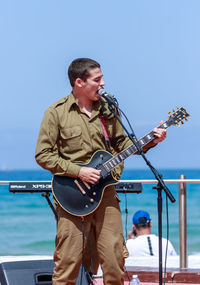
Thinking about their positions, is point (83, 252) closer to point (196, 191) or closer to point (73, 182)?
point (73, 182)

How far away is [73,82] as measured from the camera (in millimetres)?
4355

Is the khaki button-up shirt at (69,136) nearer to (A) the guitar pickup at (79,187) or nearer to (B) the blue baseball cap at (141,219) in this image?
(A) the guitar pickup at (79,187)

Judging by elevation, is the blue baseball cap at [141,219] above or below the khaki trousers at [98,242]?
above

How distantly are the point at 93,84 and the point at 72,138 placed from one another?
0.37 meters

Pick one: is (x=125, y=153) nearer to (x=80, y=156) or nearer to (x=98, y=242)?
(x=80, y=156)

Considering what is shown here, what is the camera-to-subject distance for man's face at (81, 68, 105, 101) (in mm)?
4258

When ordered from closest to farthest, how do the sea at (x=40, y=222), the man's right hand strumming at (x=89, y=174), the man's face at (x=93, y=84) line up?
the man's right hand strumming at (x=89, y=174)
the man's face at (x=93, y=84)
the sea at (x=40, y=222)

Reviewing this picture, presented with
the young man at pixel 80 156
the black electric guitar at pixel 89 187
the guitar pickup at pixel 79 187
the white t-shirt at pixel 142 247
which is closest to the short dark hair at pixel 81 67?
the young man at pixel 80 156

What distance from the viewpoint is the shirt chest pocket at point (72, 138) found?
166 inches

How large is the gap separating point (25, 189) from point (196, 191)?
33.7 metres

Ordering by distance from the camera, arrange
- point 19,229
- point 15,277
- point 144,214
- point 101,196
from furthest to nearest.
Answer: point 19,229
point 144,214
point 15,277
point 101,196

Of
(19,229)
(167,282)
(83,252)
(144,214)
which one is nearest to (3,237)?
(19,229)

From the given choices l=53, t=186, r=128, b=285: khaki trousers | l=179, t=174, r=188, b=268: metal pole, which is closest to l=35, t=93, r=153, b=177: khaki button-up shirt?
l=53, t=186, r=128, b=285: khaki trousers

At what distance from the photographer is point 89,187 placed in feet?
13.8
